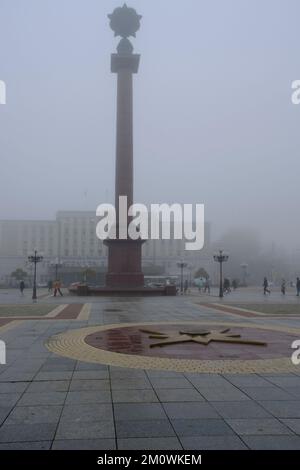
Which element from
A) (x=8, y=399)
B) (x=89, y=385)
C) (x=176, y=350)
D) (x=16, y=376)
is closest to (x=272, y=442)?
(x=89, y=385)

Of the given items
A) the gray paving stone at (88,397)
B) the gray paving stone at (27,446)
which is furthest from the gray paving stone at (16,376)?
the gray paving stone at (27,446)

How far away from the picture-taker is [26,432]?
5410 millimetres

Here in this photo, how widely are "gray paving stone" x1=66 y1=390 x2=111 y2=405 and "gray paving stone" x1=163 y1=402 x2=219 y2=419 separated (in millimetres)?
846

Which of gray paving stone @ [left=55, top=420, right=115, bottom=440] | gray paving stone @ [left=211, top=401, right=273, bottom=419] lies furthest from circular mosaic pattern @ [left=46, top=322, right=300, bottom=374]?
gray paving stone @ [left=55, top=420, right=115, bottom=440]

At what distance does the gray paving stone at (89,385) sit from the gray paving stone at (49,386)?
10 cm

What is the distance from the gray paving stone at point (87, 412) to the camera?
232 inches

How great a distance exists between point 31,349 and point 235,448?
6807 mm

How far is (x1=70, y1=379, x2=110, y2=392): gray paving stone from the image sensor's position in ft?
24.3

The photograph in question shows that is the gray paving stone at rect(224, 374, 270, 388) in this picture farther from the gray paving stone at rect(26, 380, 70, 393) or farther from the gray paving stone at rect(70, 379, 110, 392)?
the gray paving stone at rect(26, 380, 70, 393)

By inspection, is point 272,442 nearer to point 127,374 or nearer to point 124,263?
point 127,374

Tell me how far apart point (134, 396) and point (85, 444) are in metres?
1.98
